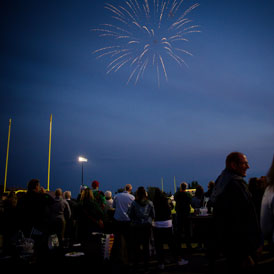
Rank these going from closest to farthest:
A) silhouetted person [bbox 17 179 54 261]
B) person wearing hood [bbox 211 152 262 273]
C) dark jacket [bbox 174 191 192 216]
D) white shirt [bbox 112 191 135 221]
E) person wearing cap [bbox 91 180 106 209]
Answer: person wearing hood [bbox 211 152 262 273]
silhouetted person [bbox 17 179 54 261]
white shirt [bbox 112 191 135 221]
dark jacket [bbox 174 191 192 216]
person wearing cap [bbox 91 180 106 209]

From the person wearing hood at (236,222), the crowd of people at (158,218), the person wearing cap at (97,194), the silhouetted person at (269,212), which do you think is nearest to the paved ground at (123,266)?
the crowd of people at (158,218)

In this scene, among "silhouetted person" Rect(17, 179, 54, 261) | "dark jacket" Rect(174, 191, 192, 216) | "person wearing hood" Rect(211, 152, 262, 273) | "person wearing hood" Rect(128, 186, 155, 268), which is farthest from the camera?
"dark jacket" Rect(174, 191, 192, 216)

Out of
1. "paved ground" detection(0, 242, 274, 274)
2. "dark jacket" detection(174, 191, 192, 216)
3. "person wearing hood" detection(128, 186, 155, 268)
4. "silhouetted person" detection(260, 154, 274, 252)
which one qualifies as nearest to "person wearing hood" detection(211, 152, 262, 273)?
"silhouetted person" detection(260, 154, 274, 252)

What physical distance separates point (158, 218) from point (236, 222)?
478cm

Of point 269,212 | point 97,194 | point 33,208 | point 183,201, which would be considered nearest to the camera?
point 269,212

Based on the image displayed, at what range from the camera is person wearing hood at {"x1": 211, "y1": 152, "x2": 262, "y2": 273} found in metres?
2.86

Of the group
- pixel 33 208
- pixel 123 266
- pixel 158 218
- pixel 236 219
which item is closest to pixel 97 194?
pixel 158 218

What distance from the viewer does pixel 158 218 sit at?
7.49 m

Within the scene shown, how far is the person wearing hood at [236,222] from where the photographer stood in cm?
286

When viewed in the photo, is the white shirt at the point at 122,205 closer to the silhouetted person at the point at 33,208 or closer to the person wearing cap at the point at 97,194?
the person wearing cap at the point at 97,194

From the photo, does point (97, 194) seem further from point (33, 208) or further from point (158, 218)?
point (33, 208)

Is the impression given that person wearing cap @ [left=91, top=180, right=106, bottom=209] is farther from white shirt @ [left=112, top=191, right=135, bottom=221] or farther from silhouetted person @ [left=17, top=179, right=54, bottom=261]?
silhouetted person @ [left=17, top=179, right=54, bottom=261]

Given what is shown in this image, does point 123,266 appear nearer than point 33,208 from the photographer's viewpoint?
Yes

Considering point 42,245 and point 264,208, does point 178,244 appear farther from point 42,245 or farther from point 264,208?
point 264,208
